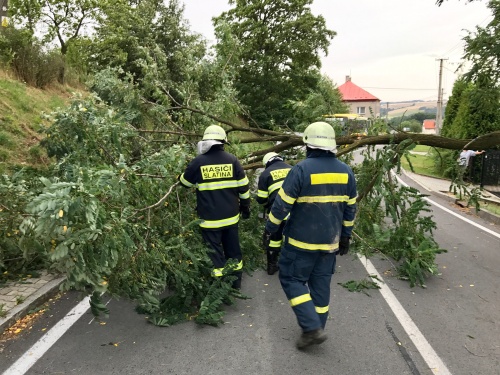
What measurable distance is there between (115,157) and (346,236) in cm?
287

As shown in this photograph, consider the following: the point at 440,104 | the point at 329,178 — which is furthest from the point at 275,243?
the point at 440,104

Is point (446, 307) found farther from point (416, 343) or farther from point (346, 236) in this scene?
point (346, 236)

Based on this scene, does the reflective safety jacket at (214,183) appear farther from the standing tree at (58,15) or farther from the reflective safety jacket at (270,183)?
the standing tree at (58,15)

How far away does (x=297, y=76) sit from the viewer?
34219mm

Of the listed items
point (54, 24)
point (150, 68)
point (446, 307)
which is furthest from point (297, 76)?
point (446, 307)

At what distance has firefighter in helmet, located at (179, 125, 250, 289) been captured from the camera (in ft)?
14.2

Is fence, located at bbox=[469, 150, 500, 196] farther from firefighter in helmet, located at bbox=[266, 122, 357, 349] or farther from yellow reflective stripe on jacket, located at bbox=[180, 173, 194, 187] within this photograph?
yellow reflective stripe on jacket, located at bbox=[180, 173, 194, 187]

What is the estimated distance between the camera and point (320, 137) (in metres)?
3.54

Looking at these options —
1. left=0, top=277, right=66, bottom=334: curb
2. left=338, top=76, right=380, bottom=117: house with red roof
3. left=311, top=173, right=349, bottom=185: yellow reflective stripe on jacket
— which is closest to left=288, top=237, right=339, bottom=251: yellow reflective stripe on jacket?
left=311, top=173, right=349, bottom=185: yellow reflective stripe on jacket

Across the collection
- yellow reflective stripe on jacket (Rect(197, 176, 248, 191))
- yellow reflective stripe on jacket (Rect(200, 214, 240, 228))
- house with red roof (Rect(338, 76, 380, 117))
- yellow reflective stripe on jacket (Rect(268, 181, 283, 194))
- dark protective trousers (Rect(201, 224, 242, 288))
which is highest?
house with red roof (Rect(338, 76, 380, 117))

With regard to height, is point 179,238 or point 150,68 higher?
point 150,68

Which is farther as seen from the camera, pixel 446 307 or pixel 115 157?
pixel 115 157

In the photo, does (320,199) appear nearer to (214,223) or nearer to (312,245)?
(312,245)

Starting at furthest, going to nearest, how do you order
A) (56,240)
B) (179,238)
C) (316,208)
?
(179,238)
(316,208)
(56,240)
